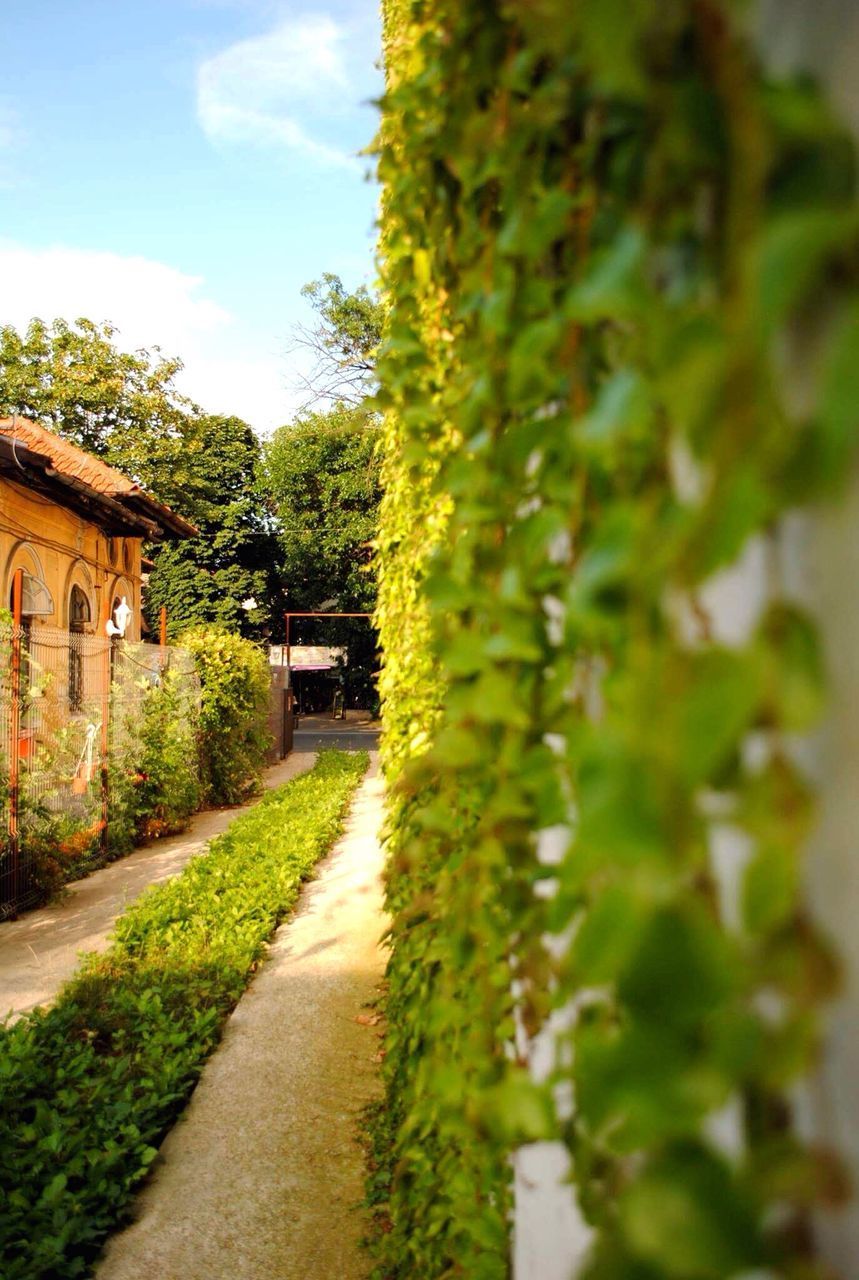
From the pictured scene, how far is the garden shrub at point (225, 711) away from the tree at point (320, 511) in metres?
13.3

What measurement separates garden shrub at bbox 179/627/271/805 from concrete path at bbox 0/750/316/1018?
2.26 meters

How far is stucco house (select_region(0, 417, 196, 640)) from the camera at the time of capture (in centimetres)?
1083

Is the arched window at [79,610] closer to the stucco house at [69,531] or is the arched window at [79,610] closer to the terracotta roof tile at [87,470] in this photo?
the stucco house at [69,531]

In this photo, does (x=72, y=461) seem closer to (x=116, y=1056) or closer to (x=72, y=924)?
(x=72, y=924)

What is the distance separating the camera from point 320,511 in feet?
95.0

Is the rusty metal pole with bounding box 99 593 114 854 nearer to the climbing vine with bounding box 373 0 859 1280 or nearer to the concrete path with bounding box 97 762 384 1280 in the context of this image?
the concrete path with bounding box 97 762 384 1280

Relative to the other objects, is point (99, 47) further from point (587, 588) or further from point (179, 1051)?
point (587, 588)

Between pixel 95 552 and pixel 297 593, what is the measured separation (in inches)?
628

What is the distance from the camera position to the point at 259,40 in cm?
886

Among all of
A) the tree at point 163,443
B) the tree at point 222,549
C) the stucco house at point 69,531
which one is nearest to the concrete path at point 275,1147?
the stucco house at point 69,531

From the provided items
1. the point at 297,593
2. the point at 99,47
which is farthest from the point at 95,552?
the point at 297,593

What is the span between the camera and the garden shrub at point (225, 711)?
12.7m

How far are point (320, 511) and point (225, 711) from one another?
54.9ft

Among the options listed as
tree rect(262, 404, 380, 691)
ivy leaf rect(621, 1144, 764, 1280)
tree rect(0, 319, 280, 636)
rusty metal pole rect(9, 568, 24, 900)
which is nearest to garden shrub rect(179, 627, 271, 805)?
rusty metal pole rect(9, 568, 24, 900)
